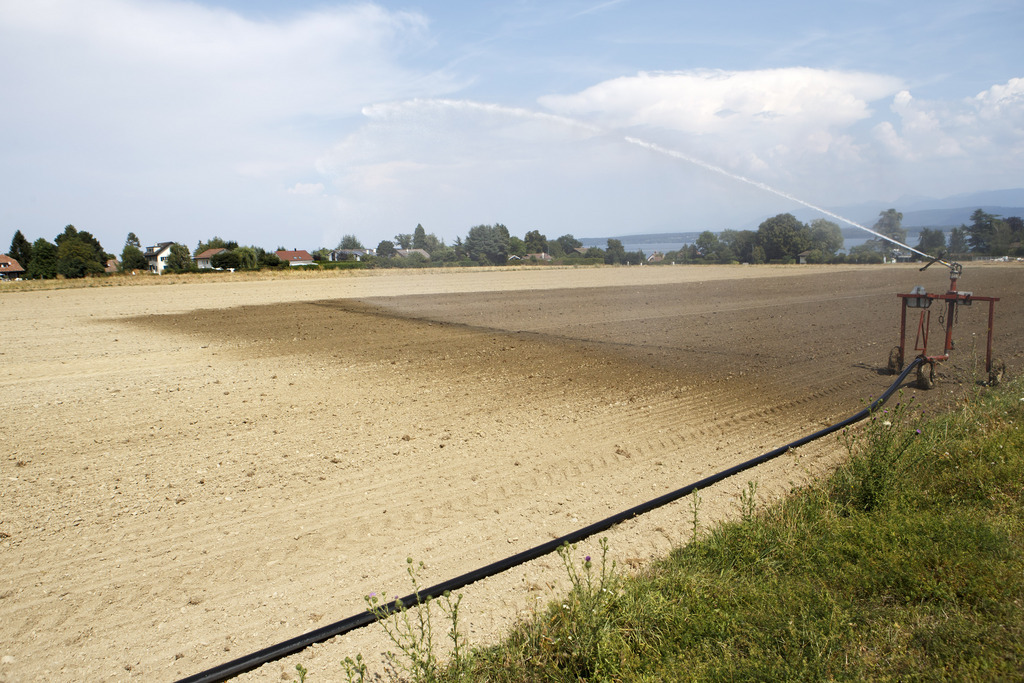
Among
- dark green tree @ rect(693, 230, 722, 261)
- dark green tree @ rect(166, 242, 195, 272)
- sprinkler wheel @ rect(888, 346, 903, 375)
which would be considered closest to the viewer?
sprinkler wheel @ rect(888, 346, 903, 375)

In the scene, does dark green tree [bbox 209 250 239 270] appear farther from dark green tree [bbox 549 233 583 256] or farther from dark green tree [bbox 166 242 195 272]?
dark green tree [bbox 549 233 583 256]

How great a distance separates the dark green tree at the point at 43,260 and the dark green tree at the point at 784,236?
222 feet

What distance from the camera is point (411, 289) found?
38.1 m

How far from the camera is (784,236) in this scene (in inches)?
1518

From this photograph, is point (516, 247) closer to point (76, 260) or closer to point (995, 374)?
point (76, 260)

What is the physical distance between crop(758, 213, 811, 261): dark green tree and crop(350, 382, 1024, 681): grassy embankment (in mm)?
33285

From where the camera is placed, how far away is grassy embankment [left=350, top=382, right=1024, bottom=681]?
3322 mm

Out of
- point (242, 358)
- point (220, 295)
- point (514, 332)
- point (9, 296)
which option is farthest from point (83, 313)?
point (514, 332)

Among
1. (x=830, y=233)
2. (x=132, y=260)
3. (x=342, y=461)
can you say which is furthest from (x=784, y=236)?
(x=132, y=260)

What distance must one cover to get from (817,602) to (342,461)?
503 centimetres

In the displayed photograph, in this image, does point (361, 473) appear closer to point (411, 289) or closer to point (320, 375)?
point (320, 375)

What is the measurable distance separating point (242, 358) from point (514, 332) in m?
7.01

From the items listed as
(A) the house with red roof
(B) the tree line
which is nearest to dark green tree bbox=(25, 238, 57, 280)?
(B) the tree line

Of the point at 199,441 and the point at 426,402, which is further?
the point at 426,402
